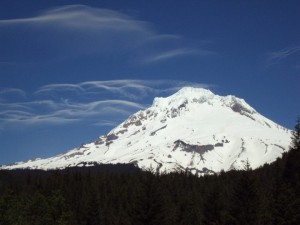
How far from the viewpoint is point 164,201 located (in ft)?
223

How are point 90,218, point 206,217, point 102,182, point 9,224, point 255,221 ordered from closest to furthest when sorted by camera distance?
point 255,221, point 206,217, point 9,224, point 90,218, point 102,182

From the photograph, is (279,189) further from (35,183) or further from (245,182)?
(35,183)

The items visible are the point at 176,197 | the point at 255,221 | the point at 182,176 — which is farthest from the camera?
the point at 182,176

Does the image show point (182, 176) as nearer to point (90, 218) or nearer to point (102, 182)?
point (102, 182)

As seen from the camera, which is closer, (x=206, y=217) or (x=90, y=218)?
(x=206, y=217)

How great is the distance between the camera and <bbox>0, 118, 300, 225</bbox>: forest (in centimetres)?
6031

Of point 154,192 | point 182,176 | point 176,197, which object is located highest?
point 182,176

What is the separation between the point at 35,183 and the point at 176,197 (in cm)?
5831

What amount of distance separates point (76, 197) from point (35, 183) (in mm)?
28785

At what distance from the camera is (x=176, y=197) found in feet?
479

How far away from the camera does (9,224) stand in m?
90.6

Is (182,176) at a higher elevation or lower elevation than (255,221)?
higher

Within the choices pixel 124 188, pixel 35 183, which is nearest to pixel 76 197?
pixel 124 188

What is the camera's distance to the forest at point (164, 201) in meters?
60.3
